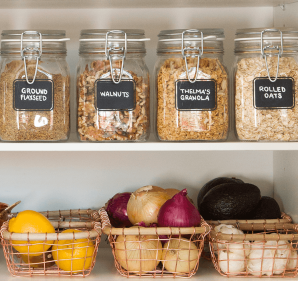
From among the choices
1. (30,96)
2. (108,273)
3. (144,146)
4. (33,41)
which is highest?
(33,41)

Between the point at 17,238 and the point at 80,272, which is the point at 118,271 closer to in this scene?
the point at 80,272

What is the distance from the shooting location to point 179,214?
2.48 ft

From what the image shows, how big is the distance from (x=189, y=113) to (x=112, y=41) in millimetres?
220

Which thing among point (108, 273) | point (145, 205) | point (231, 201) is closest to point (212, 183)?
point (231, 201)

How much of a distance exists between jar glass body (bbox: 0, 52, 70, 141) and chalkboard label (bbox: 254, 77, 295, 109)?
405 mm

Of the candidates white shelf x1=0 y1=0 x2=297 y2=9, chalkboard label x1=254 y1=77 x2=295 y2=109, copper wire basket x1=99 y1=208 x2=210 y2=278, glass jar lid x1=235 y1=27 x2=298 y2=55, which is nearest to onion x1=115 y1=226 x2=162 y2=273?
copper wire basket x1=99 y1=208 x2=210 y2=278

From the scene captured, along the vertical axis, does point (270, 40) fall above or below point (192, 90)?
above

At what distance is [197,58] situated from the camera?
0.79 metres

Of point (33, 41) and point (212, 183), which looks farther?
point (212, 183)

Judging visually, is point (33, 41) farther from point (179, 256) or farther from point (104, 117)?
point (179, 256)

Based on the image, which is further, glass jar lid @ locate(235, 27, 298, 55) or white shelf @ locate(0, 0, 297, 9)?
white shelf @ locate(0, 0, 297, 9)

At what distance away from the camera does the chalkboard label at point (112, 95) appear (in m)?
0.77

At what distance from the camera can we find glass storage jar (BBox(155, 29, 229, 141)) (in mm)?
771

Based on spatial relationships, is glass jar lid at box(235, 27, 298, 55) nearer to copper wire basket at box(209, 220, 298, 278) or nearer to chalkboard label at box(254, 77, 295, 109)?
chalkboard label at box(254, 77, 295, 109)
